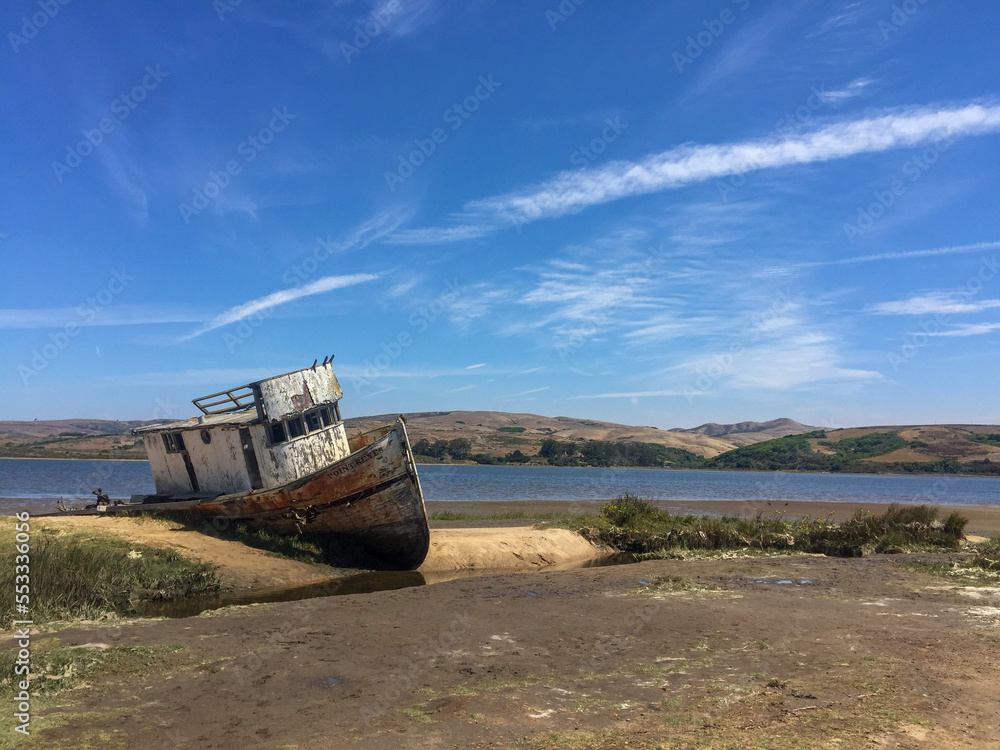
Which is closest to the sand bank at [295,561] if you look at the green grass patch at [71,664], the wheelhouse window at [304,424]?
the wheelhouse window at [304,424]

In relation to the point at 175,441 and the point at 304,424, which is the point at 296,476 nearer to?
the point at 304,424

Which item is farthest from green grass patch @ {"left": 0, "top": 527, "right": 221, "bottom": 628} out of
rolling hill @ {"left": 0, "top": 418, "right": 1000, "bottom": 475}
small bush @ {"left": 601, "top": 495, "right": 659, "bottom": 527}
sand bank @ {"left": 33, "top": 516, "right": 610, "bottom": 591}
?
rolling hill @ {"left": 0, "top": 418, "right": 1000, "bottom": 475}

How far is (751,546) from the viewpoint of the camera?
1786cm

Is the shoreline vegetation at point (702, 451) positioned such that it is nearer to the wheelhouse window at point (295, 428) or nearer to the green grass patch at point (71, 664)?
the wheelhouse window at point (295, 428)

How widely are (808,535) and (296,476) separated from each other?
47.0 ft

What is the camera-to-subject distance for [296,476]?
16125 mm

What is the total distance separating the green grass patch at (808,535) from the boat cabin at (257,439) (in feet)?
30.9

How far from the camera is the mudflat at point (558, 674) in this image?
536 centimetres

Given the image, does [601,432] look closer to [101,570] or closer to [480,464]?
[480,464]

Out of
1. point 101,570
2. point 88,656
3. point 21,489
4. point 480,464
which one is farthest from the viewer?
point 480,464

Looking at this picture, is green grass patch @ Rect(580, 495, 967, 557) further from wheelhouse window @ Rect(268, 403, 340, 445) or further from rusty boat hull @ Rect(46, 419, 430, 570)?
wheelhouse window @ Rect(268, 403, 340, 445)


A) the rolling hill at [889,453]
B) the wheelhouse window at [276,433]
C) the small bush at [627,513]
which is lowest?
the rolling hill at [889,453]

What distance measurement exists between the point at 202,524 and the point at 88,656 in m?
8.92

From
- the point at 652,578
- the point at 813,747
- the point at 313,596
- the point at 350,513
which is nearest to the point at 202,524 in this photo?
the point at 350,513
